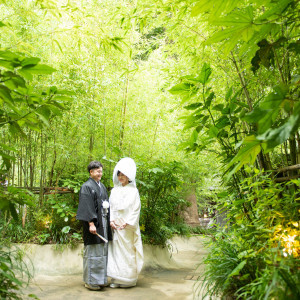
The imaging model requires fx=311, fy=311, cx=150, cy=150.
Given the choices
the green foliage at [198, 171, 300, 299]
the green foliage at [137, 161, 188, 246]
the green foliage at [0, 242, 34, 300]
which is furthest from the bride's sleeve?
the green foliage at [0, 242, 34, 300]

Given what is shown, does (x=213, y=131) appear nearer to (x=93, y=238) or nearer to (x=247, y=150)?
(x=247, y=150)

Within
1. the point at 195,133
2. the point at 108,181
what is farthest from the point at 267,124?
the point at 108,181

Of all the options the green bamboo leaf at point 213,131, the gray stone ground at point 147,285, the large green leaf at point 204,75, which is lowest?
the gray stone ground at point 147,285

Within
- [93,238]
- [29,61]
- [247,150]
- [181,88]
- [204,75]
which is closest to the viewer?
[247,150]

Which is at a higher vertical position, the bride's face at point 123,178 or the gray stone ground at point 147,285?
the bride's face at point 123,178

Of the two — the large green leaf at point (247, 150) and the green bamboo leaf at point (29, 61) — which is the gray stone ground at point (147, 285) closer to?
the large green leaf at point (247, 150)

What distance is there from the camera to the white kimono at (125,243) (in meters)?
3.77

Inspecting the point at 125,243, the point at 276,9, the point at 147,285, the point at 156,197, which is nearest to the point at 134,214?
the point at 125,243

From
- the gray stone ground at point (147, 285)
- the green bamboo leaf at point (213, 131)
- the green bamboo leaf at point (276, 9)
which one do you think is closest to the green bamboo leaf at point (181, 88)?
the green bamboo leaf at point (213, 131)

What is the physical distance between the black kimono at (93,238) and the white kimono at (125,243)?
0.12 metres

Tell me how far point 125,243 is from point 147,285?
60cm

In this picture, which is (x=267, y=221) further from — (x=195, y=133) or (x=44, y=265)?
(x=44, y=265)

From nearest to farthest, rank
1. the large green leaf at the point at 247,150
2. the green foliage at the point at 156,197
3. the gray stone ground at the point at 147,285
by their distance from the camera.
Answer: the large green leaf at the point at 247,150
the gray stone ground at the point at 147,285
the green foliage at the point at 156,197

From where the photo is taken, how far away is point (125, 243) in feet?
12.7
